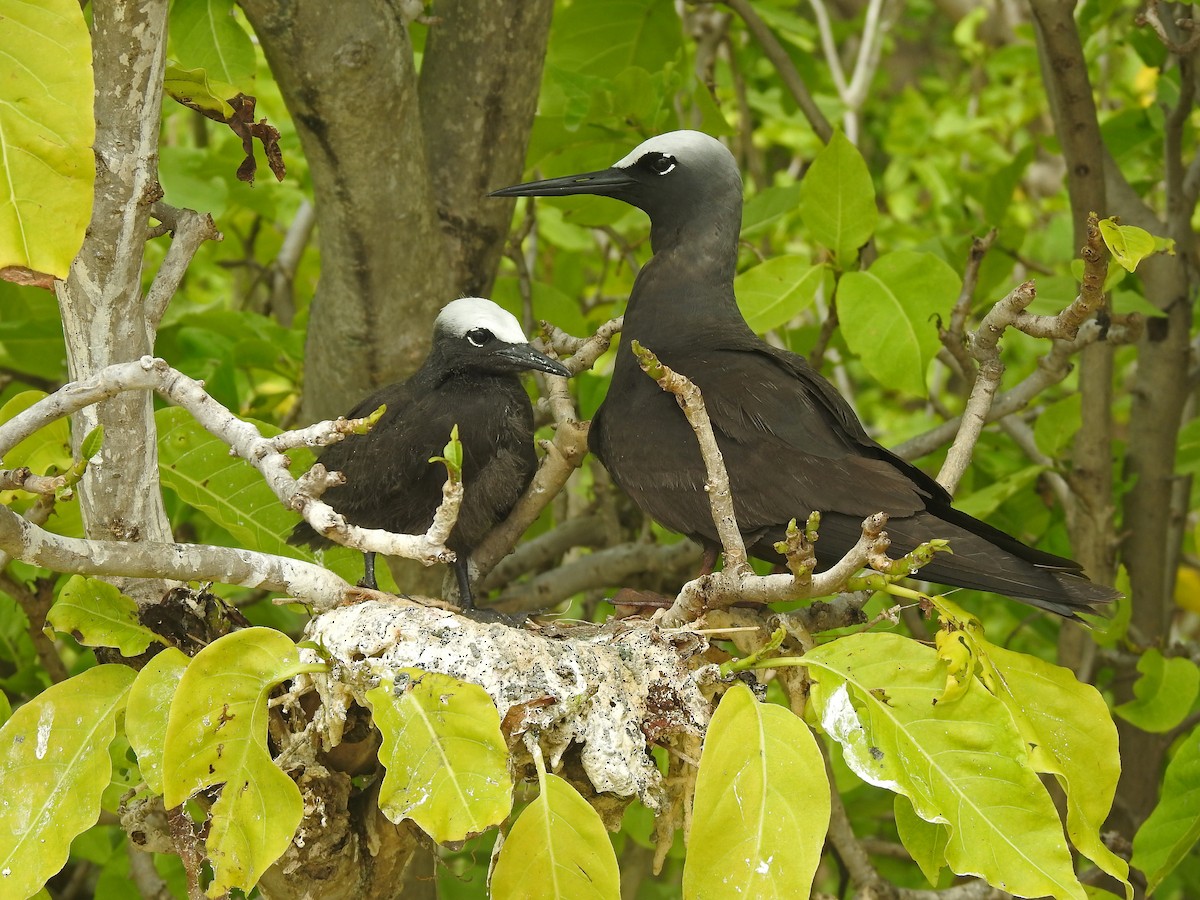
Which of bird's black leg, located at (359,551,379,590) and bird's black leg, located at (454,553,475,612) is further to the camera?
bird's black leg, located at (454,553,475,612)

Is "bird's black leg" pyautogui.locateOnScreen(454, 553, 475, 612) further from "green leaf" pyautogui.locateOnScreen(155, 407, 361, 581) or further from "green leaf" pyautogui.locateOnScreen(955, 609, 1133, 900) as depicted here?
"green leaf" pyautogui.locateOnScreen(955, 609, 1133, 900)

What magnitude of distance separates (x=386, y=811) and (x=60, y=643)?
A: 3040 millimetres

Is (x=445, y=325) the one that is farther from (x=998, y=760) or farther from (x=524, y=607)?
(x=998, y=760)

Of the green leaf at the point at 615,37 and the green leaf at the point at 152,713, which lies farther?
the green leaf at the point at 615,37

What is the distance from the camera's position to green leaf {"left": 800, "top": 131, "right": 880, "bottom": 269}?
3182mm

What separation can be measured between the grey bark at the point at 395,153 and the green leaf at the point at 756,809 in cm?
175

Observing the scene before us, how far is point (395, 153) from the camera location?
3.16 m

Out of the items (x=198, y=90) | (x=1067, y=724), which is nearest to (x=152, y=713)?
(x=198, y=90)

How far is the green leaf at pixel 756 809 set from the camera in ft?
6.27

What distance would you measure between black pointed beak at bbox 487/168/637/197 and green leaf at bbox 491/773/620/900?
6.30 ft

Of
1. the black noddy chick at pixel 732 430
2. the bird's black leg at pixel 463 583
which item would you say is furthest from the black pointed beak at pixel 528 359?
the bird's black leg at pixel 463 583

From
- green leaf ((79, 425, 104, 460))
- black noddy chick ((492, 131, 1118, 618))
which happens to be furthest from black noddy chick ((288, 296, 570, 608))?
green leaf ((79, 425, 104, 460))

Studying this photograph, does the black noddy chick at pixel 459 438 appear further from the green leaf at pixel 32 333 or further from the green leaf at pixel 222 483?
the green leaf at pixel 32 333

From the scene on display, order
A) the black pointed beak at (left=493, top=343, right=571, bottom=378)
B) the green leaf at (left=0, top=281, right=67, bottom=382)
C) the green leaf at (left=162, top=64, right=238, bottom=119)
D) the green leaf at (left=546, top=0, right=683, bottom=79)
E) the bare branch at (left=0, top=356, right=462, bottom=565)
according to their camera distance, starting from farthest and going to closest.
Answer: the green leaf at (left=546, top=0, right=683, bottom=79), the green leaf at (left=0, top=281, right=67, bottom=382), the black pointed beak at (left=493, top=343, right=571, bottom=378), the green leaf at (left=162, top=64, right=238, bottom=119), the bare branch at (left=0, top=356, right=462, bottom=565)
